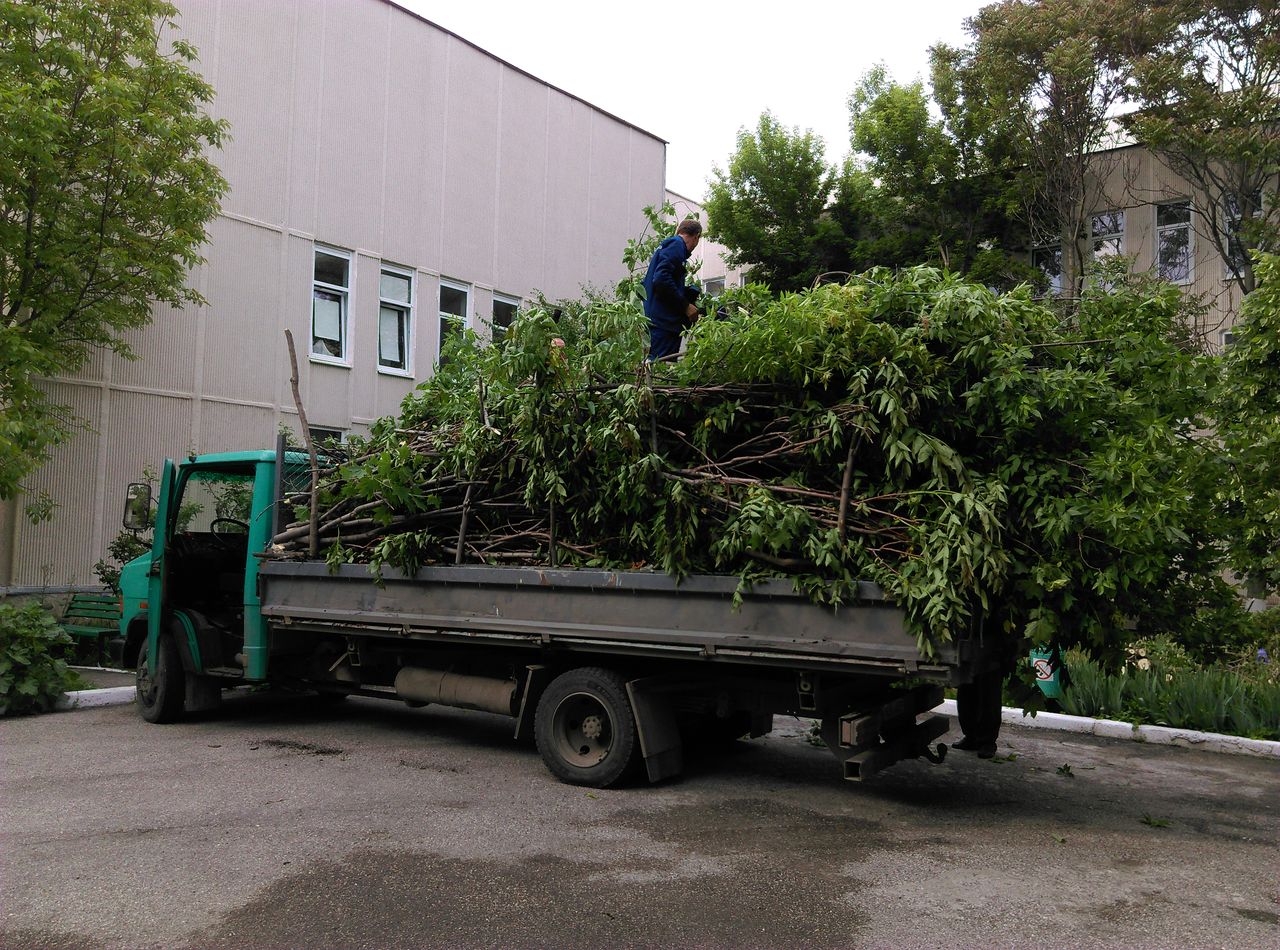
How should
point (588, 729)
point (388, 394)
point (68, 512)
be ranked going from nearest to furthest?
point (588, 729) < point (68, 512) < point (388, 394)

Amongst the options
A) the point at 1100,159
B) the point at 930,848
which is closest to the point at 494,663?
the point at 930,848

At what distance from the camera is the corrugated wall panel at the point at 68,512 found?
1264 centimetres

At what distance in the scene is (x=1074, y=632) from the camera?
18.2ft

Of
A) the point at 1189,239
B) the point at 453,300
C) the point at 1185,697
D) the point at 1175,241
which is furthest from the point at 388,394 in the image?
the point at 1189,239

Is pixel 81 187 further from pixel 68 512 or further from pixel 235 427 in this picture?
pixel 235 427

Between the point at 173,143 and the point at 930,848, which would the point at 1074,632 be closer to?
the point at 930,848

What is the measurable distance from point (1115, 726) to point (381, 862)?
6.66m

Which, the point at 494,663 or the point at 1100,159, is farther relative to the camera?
the point at 1100,159

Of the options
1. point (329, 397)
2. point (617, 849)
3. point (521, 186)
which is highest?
point (521, 186)

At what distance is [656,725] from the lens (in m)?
6.31

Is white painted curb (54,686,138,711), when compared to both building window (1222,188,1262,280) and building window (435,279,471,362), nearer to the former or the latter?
building window (435,279,471,362)

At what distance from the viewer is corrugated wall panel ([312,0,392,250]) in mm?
16625

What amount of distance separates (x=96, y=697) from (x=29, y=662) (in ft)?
2.73

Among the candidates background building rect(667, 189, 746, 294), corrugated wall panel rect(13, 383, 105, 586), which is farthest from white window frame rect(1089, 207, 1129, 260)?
corrugated wall panel rect(13, 383, 105, 586)
